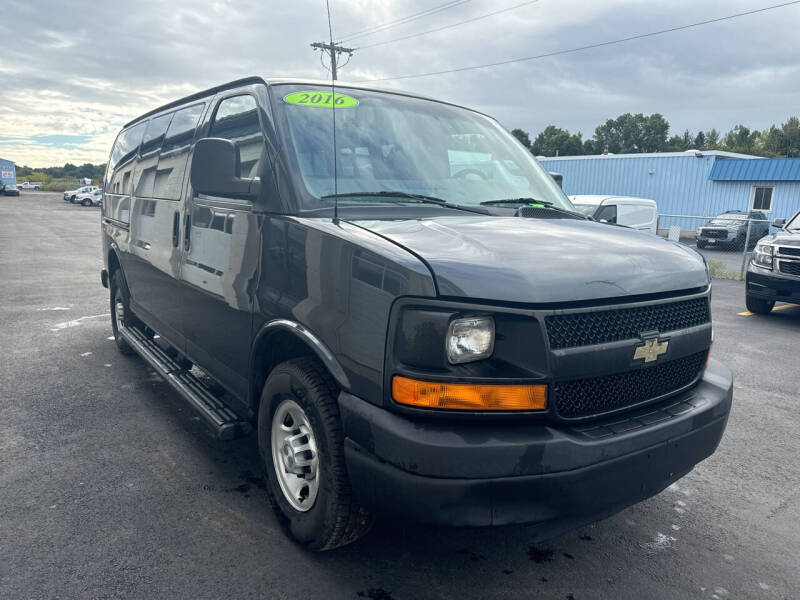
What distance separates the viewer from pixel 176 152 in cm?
415

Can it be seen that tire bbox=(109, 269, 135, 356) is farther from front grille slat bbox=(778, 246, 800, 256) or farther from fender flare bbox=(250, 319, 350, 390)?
front grille slat bbox=(778, 246, 800, 256)

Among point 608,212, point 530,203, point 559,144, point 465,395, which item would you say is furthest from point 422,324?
point 559,144

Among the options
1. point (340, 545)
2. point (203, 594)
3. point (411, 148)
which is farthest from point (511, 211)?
point (203, 594)

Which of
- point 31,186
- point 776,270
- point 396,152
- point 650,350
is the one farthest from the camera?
point 31,186

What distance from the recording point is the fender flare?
2326mm

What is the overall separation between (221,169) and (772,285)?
8.11 m

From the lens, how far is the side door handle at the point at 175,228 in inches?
153

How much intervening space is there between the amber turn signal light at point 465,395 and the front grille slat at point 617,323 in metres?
0.19

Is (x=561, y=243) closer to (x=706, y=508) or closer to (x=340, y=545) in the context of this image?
(x=340, y=545)

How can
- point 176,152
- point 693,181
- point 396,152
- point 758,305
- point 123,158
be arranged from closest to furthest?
point 396,152, point 176,152, point 123,158, point 758,305, point 693,181

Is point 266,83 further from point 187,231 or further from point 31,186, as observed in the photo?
point 31,186

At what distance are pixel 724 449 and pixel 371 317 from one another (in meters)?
3.09

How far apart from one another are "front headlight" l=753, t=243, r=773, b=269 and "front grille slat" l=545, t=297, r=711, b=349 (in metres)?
7.01

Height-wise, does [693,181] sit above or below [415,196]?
below
